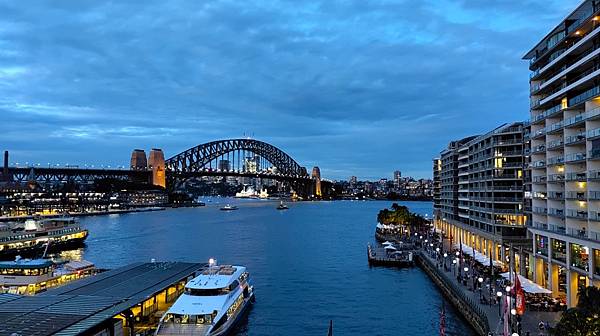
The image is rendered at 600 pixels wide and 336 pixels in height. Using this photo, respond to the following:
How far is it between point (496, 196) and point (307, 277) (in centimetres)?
1585

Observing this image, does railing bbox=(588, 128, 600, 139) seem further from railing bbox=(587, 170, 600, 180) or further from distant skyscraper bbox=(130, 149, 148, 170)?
distant skyscraper bbox=(130, 149, 148, 170)

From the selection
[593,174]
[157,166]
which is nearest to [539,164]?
[593,174]

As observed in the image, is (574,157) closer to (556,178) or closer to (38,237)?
(556,178)

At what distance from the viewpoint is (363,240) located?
61469mm

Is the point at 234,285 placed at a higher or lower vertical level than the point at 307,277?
higher

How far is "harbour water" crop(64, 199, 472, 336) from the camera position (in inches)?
985

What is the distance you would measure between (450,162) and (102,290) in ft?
152

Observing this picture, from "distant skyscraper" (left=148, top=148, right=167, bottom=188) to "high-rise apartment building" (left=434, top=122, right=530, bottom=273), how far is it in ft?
383

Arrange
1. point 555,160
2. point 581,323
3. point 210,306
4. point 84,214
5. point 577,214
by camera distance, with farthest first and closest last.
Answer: point 84,214, point 555,160, point 577,214, point 210,306, point 581,323

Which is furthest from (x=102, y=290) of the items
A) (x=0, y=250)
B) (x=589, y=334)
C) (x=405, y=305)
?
(x=0, y=250)

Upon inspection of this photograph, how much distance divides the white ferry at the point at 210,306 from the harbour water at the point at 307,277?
4.35ft

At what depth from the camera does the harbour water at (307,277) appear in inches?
985

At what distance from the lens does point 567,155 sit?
23516 millimetres

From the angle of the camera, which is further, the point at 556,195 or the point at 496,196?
the point at 496,196
